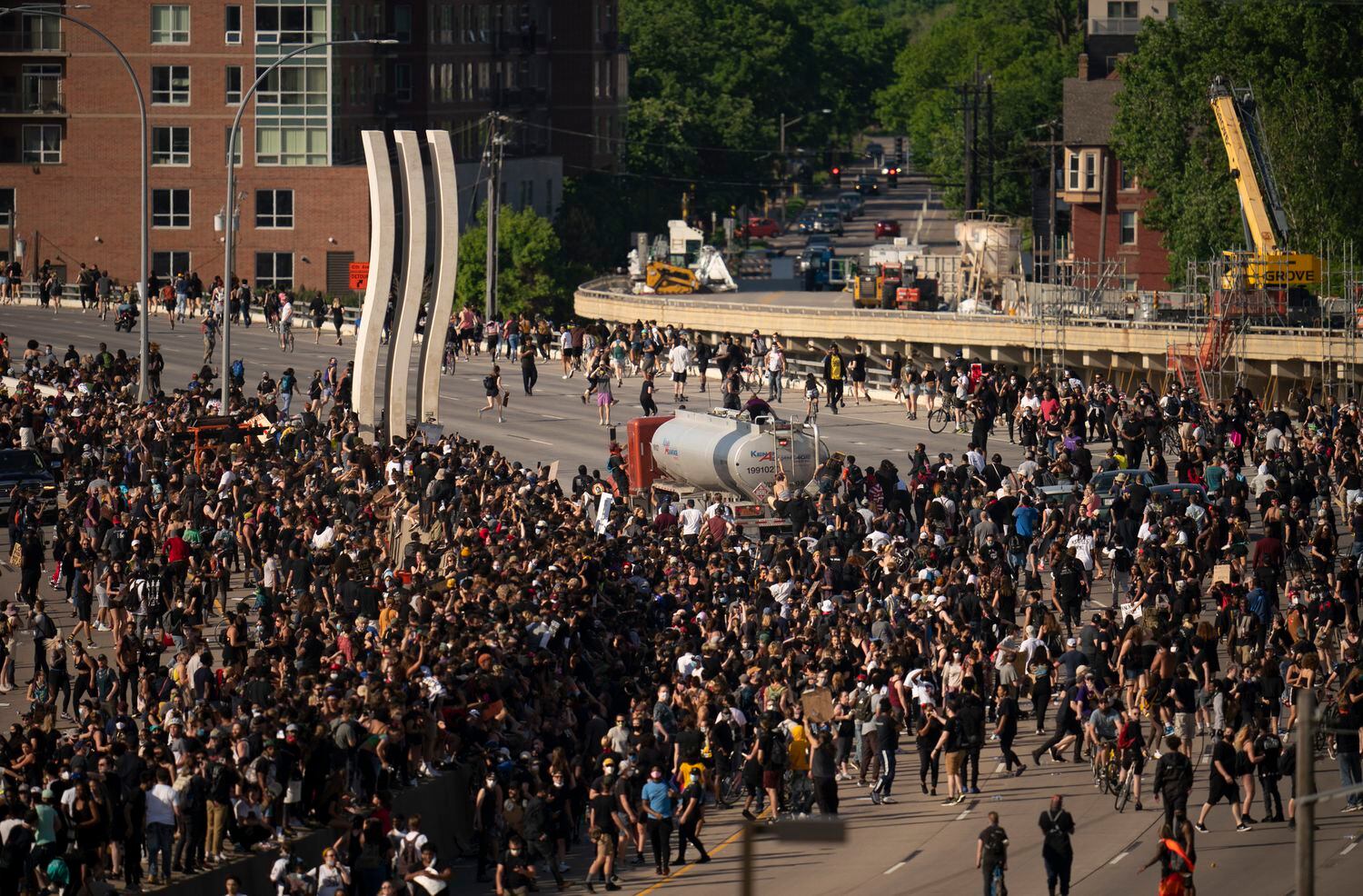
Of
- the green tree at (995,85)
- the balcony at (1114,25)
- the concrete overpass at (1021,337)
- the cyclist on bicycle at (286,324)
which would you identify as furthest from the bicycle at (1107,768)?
the balcony at (1114,25)

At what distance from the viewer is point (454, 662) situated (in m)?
26.5

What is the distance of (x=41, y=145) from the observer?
91062mm

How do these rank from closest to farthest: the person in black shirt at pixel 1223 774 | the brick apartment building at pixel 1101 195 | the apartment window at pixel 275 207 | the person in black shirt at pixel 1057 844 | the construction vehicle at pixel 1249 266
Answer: the person in black shirt at pixel 1057 844 < the person in black shirt at pixel 1223 774 < the construction vehicle at pixel 1249 266 < the apartment window at pixel 275 207 < the brick apartment building at pixel 1101 195

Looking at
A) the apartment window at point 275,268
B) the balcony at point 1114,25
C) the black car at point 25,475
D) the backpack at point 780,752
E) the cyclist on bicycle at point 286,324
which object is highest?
the balcony at point 1114,25

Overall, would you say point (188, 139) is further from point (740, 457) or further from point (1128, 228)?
point (740, 457)

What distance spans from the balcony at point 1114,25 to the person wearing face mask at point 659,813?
91.8 metres

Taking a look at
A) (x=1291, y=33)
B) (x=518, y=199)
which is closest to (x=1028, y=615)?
(x=1291, y=33)

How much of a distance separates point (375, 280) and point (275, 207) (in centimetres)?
4272

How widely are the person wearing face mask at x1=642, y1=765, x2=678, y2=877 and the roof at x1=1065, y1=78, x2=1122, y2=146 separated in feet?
232

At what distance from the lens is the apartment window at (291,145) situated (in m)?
89.6

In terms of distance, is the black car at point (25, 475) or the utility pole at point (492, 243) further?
the utility pole at point (492, 243)

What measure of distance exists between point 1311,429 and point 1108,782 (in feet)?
67.6

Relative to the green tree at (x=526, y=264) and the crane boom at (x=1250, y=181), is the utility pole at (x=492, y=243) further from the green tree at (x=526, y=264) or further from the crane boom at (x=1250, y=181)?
the crane boom at (x=1250, y=181)

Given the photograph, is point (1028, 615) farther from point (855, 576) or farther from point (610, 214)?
point (610, 214)
